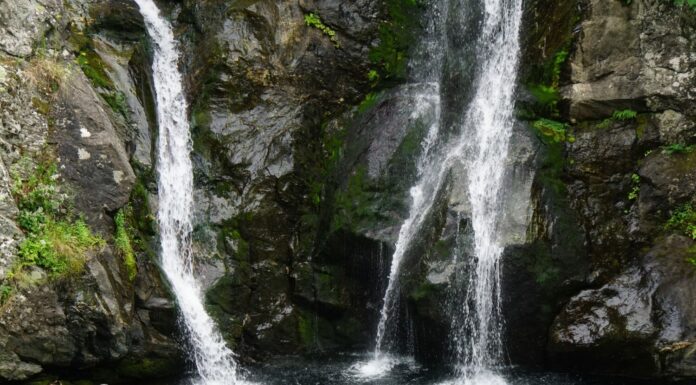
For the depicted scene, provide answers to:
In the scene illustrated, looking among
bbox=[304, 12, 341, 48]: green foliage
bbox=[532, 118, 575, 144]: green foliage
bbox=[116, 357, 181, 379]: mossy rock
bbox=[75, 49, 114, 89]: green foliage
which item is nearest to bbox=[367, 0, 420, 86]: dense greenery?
bbox=[304, 12, 341, 48]: green foliage

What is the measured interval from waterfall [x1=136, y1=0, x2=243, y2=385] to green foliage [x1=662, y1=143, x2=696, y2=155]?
7.41 m

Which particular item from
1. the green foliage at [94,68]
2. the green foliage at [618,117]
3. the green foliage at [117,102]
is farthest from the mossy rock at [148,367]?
the green foliage at [618,117]

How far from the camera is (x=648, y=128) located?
28.3 feet

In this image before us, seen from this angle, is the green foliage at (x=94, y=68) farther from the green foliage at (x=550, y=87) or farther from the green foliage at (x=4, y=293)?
the green foliage at (x=550, y=87)

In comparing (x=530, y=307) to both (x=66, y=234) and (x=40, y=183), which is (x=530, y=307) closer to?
(x=66, y=234)

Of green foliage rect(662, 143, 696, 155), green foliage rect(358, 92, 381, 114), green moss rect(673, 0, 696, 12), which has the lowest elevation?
green foliage rect(662, 143, 696, 155)

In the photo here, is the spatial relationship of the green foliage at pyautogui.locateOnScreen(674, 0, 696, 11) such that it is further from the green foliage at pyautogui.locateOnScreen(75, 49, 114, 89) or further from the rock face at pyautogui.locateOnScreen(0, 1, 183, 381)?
the green foliage at pyautogui.locateOnScreen(75, 49, 114, 89)

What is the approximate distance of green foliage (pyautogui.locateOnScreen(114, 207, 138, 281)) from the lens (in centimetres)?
823

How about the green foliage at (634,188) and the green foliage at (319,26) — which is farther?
the green foliage at (319,26)

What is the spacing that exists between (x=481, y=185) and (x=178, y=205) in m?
5.05

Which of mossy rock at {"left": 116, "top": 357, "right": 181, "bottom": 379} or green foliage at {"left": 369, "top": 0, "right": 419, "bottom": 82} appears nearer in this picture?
mossy rock at {"left": 116, "top": 357, "right": 181, "bottom": 379}

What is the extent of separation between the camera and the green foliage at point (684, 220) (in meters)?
8.14

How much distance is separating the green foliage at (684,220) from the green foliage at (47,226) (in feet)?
26.9

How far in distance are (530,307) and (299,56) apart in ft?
19.6
